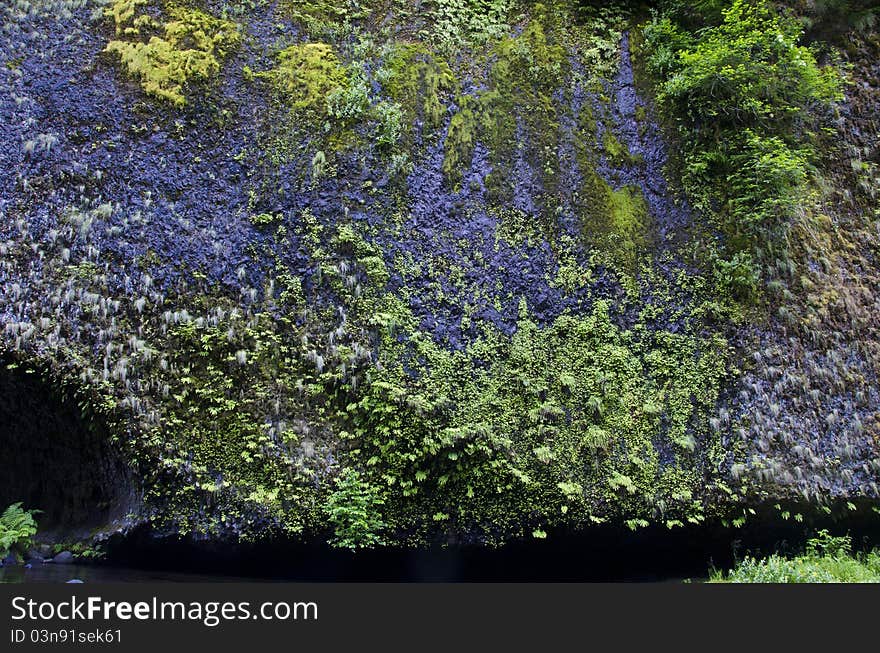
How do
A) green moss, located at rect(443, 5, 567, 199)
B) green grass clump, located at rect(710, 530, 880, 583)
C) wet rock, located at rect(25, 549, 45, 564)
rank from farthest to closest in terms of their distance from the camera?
green moss, located at rect(443, 5, 567, 199)
wet rock, located at rect(25, 549, 45, 564)
green grass clump, located at rect(710, 530, 880, 583)

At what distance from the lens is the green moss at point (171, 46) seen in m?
7.38

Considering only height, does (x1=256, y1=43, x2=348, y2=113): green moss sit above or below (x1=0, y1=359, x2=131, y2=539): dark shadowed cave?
above

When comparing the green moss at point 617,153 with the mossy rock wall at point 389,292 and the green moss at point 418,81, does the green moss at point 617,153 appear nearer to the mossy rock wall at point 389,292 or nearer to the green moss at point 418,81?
the mossy rock wall at point 389,292

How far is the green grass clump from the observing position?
6.43 metres

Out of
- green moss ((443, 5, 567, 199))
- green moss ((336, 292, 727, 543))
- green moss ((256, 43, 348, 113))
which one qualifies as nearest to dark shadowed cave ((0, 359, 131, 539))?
green moss ((336, 292, 727, 543))

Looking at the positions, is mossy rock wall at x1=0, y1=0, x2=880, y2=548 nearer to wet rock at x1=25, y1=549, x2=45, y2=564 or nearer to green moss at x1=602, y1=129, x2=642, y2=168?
green moss at x1=602, y1=129, x2=642, y2=168

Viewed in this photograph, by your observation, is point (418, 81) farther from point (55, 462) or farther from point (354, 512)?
point (55, 462)

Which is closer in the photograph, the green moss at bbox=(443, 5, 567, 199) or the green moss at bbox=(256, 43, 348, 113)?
the green moss at bbox=(256, 43, 348, 113)

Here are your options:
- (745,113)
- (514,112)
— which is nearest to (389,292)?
(514,112)

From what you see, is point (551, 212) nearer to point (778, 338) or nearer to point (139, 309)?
point (778, 338)

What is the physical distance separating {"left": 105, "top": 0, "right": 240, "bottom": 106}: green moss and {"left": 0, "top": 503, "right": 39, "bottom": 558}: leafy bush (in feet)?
16.4

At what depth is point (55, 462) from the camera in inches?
299

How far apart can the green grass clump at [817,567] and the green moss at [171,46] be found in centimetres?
831

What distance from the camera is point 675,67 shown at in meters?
8.49
